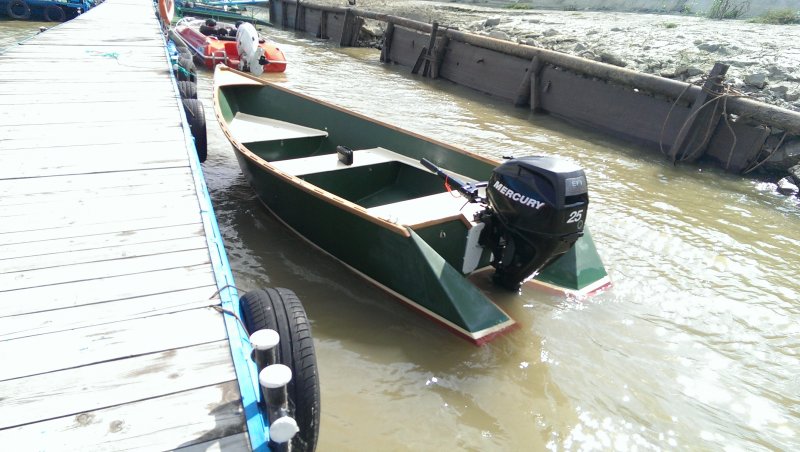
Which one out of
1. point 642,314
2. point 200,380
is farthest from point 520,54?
point 200,380

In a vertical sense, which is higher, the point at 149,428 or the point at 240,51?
the point at 149,428

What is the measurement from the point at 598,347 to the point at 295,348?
266cm

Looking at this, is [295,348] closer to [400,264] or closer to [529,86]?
[400,264]

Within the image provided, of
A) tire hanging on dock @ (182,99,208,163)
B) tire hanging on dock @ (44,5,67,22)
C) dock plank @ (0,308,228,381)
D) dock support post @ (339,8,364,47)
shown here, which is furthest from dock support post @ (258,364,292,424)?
tire hanging on dock @ (44,5,67,22)

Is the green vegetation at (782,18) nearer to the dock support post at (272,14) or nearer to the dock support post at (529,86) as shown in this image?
the dock support post at (529,86)

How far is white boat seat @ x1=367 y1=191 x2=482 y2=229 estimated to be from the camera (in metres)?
4.21

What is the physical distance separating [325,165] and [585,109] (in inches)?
287

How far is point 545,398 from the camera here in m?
3.54

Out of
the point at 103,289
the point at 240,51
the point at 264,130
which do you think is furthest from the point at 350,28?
the point at 103,289

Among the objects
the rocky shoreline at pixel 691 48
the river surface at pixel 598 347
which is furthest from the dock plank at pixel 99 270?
the rocky shoreline at pixel 691 48

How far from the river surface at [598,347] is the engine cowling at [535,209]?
0.69 metres

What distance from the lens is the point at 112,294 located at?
254cm

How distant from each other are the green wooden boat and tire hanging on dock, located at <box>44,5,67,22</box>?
1672 centimetres

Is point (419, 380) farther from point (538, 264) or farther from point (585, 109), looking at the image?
point (585, 109)
